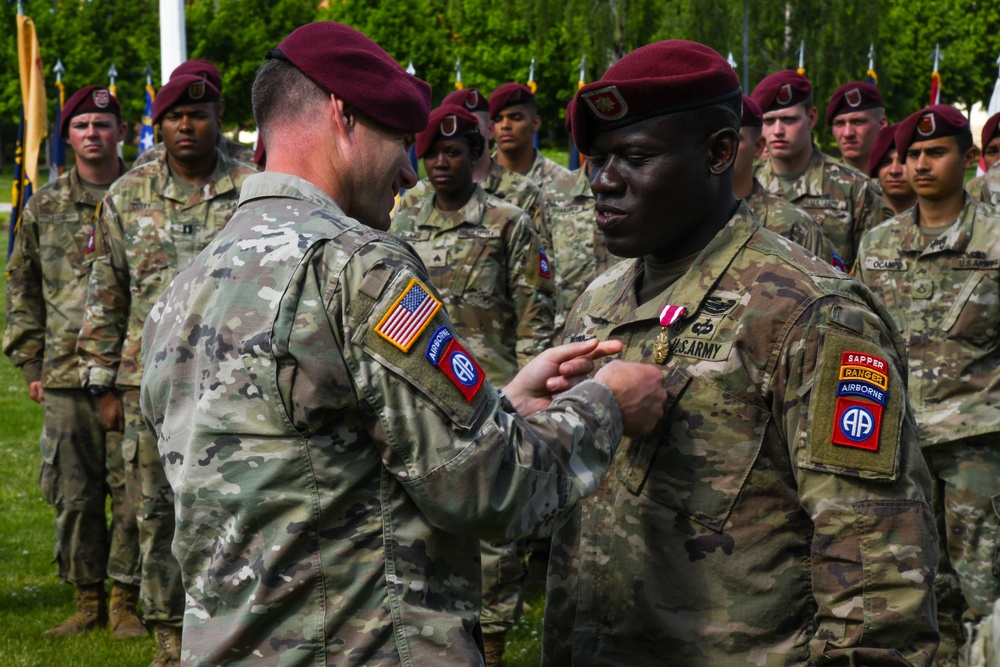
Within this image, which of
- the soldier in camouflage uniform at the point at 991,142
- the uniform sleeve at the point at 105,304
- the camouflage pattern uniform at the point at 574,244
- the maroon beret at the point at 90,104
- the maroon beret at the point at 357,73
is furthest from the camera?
the soldier in camouflage uniform at the point at 991,142

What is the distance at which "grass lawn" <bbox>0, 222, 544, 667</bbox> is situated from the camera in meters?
6.45

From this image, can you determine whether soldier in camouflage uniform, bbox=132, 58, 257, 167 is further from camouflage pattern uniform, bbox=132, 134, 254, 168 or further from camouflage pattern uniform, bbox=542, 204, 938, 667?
camouflage pattern uniform, bbox=542, 204, 938, 667

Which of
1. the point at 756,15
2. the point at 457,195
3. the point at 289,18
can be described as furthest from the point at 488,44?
the point at 457,195

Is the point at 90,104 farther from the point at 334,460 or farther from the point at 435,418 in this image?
the point at 435,418

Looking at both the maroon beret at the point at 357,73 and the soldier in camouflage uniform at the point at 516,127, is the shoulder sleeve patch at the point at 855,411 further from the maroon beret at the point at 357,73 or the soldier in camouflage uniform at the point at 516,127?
the soldier in camouflage uniform at the point at 516,127

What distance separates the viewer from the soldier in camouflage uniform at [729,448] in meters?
2.40

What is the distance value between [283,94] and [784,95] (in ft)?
20.9

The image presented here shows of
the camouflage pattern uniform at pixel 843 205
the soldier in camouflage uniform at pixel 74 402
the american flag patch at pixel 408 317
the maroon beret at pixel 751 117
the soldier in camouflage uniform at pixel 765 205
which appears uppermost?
the american flag patch at pixel 408 317

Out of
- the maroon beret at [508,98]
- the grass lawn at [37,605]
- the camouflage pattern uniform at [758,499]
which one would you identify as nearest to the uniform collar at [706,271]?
the camouflage pattern uniform at [758,499]

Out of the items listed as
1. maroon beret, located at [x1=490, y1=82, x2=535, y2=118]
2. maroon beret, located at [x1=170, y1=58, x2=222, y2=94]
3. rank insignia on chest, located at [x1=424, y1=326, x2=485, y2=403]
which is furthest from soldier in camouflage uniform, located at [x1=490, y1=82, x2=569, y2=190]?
rank insignia on chest, located at [x1=424, y1=326, x2=485, y2=403]

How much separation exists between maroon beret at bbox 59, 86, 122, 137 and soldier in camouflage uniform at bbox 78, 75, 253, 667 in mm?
1342

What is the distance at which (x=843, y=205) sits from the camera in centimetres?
806

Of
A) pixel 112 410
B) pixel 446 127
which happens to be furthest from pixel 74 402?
pixel 446 127

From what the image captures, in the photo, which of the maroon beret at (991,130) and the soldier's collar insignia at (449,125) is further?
the maroon beret at (991,130)
